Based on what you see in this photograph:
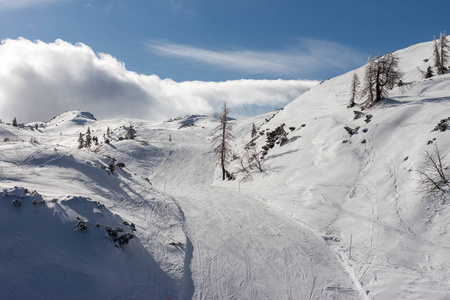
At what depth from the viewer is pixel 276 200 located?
2539 cm

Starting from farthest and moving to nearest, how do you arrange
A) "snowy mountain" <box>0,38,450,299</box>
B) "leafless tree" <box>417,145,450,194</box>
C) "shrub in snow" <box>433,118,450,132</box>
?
"shrub in snow" <box>433,118,450,132</box> < "leafless tree" <box>417,145,450,194</box> < "snowy mountain" <box>0,38,450,299</box>

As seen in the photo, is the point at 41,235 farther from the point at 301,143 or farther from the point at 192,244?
the point at 301,143

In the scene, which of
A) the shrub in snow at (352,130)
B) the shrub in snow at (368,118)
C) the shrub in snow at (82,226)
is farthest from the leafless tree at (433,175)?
the shrub in snow at (82,226)

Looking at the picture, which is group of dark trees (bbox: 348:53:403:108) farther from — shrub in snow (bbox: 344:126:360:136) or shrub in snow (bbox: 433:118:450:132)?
shrub in snow (bbox: 433:118:450:132)

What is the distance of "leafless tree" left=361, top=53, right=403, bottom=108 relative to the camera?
32062mm

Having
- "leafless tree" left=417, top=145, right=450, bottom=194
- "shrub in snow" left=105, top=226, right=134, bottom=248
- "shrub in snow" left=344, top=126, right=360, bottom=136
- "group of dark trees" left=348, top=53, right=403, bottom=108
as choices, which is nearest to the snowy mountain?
"shrub in snow" left=105, top=226, right=134, bottom=248

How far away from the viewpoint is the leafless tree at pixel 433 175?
1756 centimetres

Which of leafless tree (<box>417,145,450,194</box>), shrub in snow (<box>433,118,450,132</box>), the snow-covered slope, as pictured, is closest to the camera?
the snow-covered slope

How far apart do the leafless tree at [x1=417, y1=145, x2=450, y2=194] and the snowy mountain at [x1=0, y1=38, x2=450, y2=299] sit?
51cm

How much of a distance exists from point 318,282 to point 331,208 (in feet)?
31.2

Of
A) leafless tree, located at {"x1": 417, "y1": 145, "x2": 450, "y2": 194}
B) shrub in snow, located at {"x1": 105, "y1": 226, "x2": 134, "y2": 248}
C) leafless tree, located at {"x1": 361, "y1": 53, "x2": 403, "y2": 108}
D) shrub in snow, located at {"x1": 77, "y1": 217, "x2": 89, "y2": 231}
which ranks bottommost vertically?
shrub in snow, located at {"x1": 105, "y1": 226, "x2": 134, "y2": 248}

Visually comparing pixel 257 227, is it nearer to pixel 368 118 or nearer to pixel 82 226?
pixel 82 226

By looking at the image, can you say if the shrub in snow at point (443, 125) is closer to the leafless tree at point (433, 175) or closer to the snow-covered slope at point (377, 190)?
the snow-covered slope at point (377, 190)

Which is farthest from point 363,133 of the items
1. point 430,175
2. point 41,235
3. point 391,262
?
point 41,235
